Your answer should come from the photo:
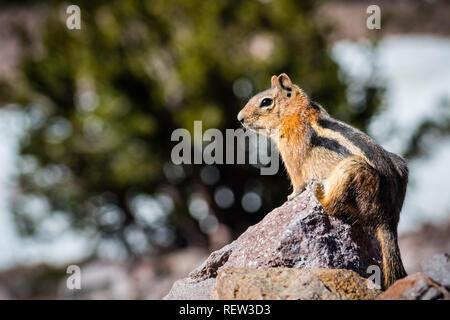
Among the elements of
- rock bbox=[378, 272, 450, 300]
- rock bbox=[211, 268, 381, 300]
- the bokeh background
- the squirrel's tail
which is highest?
the bokeh background

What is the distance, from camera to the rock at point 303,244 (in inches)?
174

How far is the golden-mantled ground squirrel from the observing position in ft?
14.4

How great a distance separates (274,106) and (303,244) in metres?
1.28

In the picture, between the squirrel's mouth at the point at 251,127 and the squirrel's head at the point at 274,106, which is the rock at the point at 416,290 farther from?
the squirrel's mouth at the point at 251,127

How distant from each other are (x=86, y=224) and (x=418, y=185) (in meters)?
7.20

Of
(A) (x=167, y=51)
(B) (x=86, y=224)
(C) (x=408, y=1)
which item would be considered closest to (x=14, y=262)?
(B) (x=86, y=224)

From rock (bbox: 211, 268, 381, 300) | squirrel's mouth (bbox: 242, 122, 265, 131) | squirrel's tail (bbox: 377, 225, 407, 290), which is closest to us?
rock (bbox: 211, 268, 381, 300)

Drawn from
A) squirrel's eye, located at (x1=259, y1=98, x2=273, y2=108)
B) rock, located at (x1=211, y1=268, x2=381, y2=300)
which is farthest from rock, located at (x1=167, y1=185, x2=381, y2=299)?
squirrel's eye, located at (x1=259, y1=98, x2=273, y2=108)

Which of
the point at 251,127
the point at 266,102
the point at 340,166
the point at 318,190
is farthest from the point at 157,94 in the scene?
the point at 340,166

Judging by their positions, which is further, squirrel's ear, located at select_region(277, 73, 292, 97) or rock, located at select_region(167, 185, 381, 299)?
squirrel's ear, located at select_region(277, 73, 292, 97)

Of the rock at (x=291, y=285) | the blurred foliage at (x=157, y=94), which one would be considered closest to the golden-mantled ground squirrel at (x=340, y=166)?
the rock at (x=291, y=285)

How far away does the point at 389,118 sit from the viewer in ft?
39.9

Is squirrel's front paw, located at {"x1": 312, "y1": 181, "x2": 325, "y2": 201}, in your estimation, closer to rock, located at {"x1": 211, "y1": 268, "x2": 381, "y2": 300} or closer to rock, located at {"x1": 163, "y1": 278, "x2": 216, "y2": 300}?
rock, located at {"x1": 211, "y1": 268, "x2": 381, "y2": 300}

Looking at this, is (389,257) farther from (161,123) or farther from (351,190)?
(161,123)
